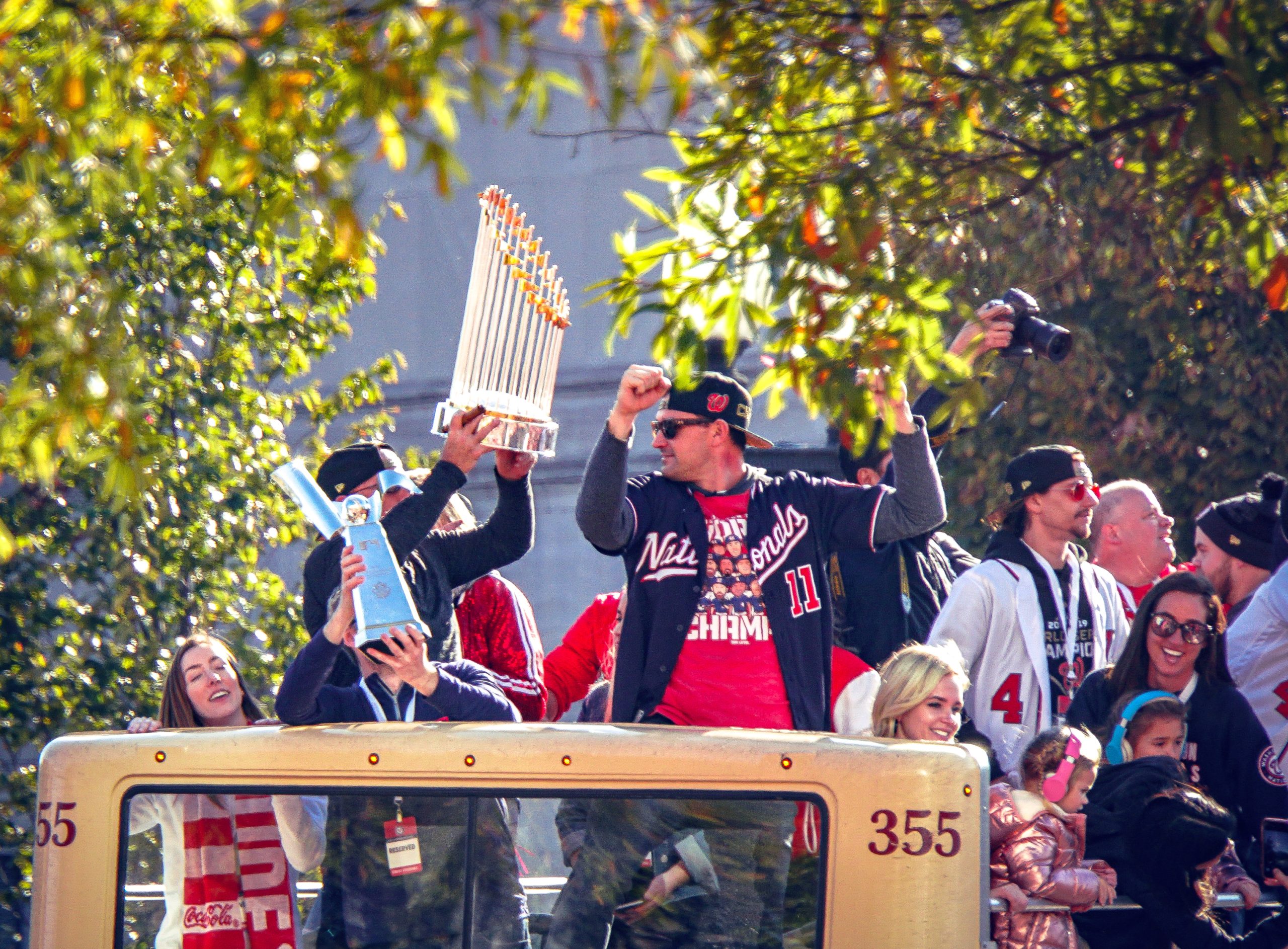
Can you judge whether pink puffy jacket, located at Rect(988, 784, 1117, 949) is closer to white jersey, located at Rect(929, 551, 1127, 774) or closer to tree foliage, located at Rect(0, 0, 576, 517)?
white jersey, located at Rect(929, 551, 1127, 774)

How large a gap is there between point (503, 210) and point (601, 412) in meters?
6.85

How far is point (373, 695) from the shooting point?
4551 mm

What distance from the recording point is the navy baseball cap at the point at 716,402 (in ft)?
15.4

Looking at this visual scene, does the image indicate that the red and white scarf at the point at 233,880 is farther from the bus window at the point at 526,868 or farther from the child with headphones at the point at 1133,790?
the child with headphones at the point at 1133,790

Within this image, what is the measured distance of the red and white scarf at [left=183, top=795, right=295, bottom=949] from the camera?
3385 millimetres

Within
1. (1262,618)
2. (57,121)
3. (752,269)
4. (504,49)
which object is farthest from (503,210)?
(1262,618)

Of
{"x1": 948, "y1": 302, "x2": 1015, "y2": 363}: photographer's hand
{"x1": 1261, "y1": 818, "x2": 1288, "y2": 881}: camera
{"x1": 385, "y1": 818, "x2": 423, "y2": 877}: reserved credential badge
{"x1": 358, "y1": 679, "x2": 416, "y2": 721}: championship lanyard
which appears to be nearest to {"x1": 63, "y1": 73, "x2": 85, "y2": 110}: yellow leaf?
{"x1": 385, "y1": 818, "x2": 423, "y2": 877}: reserved credential badge

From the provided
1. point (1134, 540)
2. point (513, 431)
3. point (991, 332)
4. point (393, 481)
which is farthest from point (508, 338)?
point (1134, 540)

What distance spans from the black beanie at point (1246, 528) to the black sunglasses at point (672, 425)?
2.24 m

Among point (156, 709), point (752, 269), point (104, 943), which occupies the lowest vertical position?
point (104, 943)

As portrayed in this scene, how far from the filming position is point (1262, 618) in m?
5.26

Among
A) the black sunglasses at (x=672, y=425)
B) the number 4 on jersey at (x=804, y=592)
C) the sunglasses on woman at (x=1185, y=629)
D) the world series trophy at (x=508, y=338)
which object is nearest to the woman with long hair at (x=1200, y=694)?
the sunglasses on woman at (x=1185, y=629)

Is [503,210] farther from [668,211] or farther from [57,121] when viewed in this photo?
[57,121]

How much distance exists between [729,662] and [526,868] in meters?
1.30
